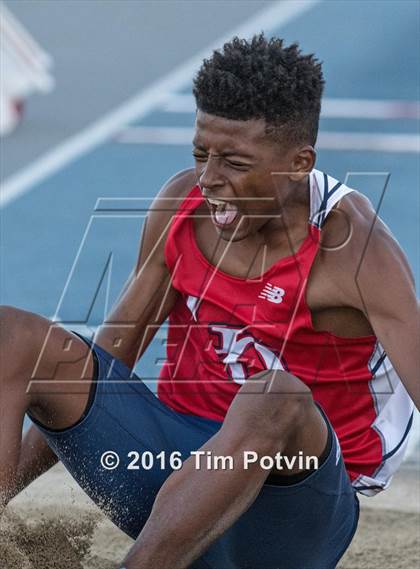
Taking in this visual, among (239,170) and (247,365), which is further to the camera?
(247,365)

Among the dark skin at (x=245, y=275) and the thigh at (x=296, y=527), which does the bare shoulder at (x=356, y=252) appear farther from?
the thigh at (x=296, y=527)

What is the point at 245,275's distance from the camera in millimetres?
3184

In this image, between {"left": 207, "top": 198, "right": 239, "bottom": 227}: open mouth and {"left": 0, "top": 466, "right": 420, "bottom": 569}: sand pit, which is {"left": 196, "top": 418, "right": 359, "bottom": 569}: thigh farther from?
{"left": 207, "top": 198, "right": 239, "bottom": 227}: open mouth

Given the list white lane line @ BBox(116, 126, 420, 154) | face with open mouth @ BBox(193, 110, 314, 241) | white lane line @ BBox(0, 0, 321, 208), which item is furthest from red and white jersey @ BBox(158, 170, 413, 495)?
white lane line @ BBox(116, 126, 420, 154)

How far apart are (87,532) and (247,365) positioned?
59cm

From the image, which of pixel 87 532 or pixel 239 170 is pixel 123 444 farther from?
pixel 239 170

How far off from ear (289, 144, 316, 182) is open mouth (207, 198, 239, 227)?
0.15 m

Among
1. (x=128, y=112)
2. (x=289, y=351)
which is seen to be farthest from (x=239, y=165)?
(x=128, y=112)

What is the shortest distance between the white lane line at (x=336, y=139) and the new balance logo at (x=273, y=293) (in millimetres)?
4235

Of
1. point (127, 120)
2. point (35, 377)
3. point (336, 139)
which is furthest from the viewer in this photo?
point (127, 120)

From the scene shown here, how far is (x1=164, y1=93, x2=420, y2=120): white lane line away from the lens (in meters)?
7.99

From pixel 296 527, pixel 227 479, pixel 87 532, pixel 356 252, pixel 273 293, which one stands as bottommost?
pixel 87 532

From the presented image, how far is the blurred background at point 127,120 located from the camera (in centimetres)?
614

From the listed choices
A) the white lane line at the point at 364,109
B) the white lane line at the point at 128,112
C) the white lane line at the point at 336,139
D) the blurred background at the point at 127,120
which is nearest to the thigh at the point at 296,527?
the blurred background at the point at 127,120
